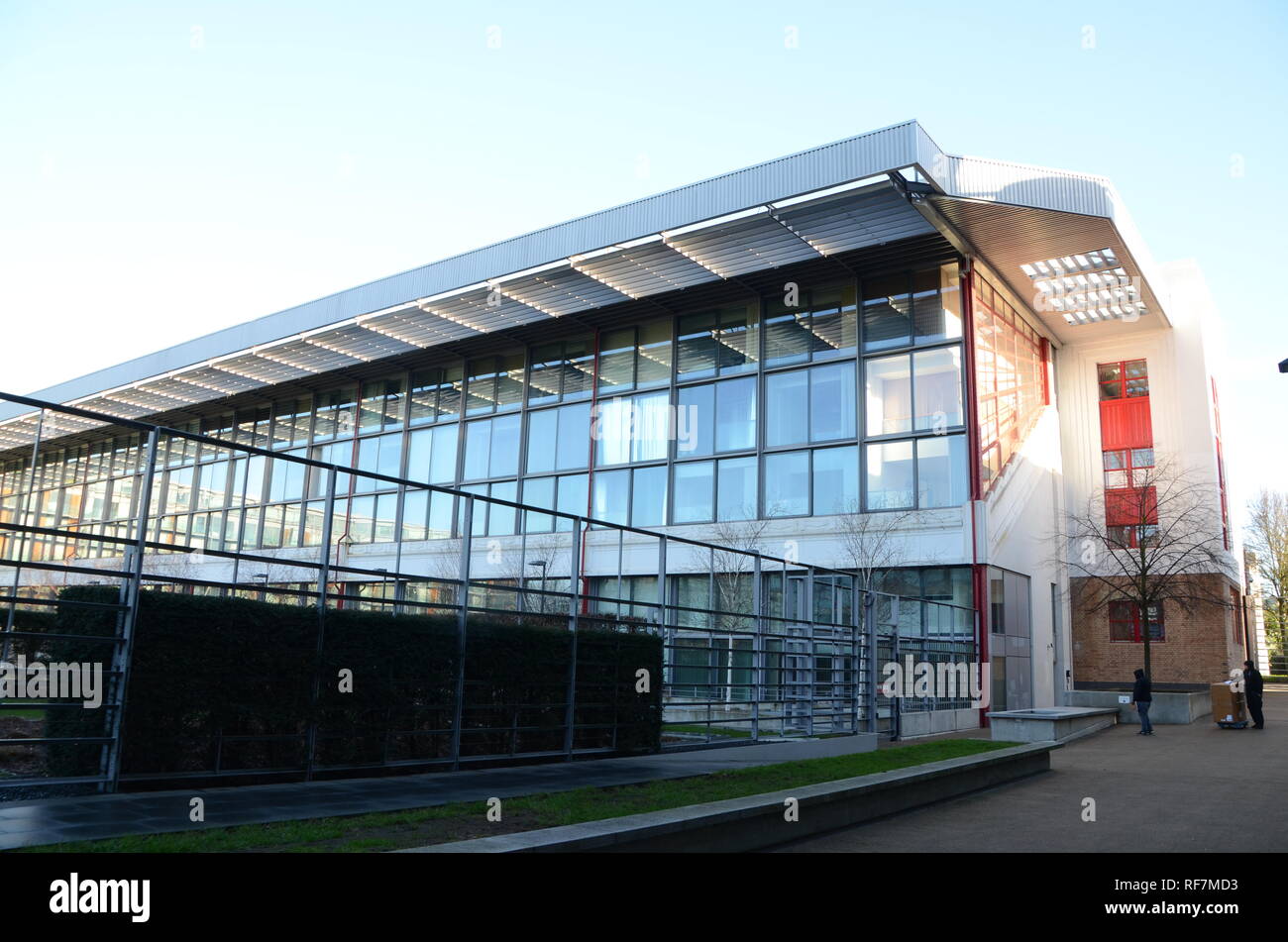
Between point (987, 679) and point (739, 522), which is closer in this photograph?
point (987, 679)

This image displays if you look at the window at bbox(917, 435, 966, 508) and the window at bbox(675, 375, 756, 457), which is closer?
the window at bbox(917, 435, 966, 508)

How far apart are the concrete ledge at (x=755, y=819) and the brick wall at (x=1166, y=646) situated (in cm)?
2418

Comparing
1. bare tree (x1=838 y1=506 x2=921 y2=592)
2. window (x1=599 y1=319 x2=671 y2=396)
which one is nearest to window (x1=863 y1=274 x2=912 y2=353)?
bare tree (x1=838 y1=506 x2=921 y2=592)

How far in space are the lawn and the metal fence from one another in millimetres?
2015

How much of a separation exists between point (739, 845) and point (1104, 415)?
103 feet

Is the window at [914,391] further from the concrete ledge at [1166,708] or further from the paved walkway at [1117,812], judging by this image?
the paved walkway at [1117,812]

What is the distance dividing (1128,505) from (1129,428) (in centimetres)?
279

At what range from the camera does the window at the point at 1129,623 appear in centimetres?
3397

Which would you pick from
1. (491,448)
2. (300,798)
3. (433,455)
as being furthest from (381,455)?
(300,798)

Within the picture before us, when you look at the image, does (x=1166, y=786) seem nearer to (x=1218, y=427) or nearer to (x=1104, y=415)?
(x=1104, y=415)

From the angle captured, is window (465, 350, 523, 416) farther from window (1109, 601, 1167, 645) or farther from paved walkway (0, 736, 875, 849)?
paved walkway (0, 736, 875, 849)

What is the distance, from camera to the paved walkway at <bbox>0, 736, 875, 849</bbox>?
6484 mm

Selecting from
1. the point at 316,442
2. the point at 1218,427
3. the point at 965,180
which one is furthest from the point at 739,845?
the point at 1218,427

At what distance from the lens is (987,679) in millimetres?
25750
